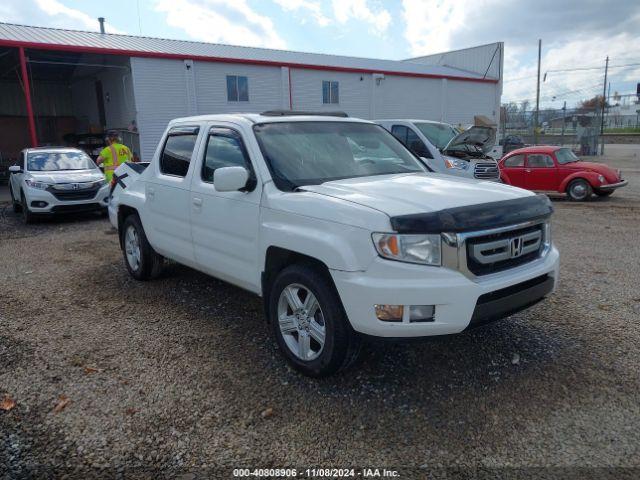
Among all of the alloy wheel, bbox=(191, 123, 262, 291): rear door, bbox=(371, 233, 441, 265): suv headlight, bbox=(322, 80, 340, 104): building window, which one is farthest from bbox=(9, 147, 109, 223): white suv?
bbox=(322, 80, 340, 104): building window

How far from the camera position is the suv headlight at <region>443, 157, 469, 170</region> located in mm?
10336

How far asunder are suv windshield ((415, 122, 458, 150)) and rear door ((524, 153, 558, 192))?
9.03 feet

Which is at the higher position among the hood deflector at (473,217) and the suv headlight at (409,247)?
the hood deflector at (473,217)

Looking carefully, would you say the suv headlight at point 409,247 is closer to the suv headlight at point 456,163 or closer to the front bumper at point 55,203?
the suv headlight at point 456,163

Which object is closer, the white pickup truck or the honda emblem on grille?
the white pickup truck

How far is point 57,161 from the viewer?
38.7 feet

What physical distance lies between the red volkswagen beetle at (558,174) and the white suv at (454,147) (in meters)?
2.60

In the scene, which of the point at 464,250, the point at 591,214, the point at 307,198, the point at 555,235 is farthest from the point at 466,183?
the point at 591,214

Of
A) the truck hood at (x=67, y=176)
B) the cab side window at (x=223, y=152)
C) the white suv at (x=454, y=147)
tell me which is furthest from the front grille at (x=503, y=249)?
the truck hood at (x=67, y=176)

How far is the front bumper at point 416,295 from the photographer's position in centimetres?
298

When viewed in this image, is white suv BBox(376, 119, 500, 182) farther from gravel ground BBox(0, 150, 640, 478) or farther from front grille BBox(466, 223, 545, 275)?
front grille BBox(466, 223, 545, 275)

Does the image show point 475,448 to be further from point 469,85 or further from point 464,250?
point 469,85

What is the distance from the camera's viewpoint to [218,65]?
2306 cm

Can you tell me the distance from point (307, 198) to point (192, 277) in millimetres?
3117
